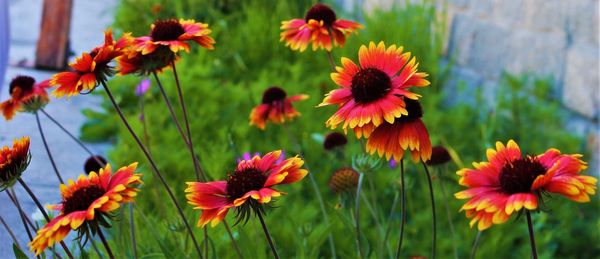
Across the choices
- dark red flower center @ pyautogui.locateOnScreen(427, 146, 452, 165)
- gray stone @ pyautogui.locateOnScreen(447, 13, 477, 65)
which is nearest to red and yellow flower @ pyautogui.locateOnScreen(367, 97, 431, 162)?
dark red flower center @ pyautogui.locateOnScreen(427, 146, 452, 165)

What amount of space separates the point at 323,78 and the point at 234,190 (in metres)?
2.08

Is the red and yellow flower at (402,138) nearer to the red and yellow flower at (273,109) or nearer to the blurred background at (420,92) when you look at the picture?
the blurred background at (420,92)

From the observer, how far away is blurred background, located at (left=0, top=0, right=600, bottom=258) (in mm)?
1956

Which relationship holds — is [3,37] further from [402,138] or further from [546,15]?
[546,15]

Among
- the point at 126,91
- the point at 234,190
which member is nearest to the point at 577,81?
the point at 126,91

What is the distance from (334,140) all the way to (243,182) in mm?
757

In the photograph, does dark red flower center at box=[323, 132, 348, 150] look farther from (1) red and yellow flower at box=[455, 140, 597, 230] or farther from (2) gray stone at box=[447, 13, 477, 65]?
(2) gray stone at box=[447, 13, 477, 65]

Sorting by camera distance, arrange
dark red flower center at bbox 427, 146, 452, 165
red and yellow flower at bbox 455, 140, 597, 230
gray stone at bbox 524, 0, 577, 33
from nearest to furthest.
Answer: red and yellow flower at bbox 455, 140, 597, 230 → dark red flower center at bbox 427, 146, 452, 165 → gray stone at bbox 524, 0, 577, 33

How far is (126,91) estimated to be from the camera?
112 inches

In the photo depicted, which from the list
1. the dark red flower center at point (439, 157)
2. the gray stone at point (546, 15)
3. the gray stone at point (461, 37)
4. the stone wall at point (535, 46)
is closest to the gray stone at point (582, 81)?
the stone wall at point (535, 46)

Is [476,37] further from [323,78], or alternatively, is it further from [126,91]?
[126,91]

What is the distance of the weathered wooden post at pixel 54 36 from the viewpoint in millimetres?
2877

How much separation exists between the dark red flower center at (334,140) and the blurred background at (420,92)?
36 mm

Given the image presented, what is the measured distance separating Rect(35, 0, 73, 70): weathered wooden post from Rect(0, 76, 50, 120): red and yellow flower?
1.47 meters
